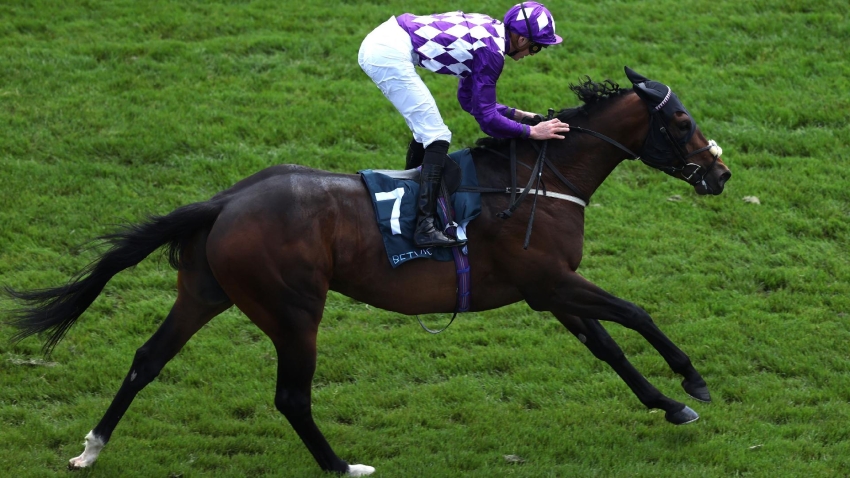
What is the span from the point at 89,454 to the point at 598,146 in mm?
3789

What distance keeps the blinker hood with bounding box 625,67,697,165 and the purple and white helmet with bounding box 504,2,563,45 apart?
0.62 m

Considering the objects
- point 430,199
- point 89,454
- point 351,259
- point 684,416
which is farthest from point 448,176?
point 89,454

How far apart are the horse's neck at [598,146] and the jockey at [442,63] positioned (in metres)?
0.23

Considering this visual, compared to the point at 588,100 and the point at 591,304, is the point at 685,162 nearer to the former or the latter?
the point at 588,100

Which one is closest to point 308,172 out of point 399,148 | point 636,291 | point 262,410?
point 262,410

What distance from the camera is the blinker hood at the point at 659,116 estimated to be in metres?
6.44

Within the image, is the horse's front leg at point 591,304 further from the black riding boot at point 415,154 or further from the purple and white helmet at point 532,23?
the purple and white helmet at point 532,23

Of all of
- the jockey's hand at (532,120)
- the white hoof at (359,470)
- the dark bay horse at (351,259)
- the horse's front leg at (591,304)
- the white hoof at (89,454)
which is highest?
the jockey's hand at (532,120)

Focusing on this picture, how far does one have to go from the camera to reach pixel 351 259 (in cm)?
616

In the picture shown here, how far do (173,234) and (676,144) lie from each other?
3.22 meters

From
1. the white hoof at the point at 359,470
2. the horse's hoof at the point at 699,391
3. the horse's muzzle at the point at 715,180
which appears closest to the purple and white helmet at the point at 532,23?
the horse's muzzle at the point at 715,180

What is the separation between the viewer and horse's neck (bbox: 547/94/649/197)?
6.57 metres

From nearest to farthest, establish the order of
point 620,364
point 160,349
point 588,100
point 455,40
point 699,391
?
point 455,40 → point 160,349 → point 699,391 → point 588,100 → point 620,364

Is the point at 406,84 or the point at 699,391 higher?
the point at 406,84
